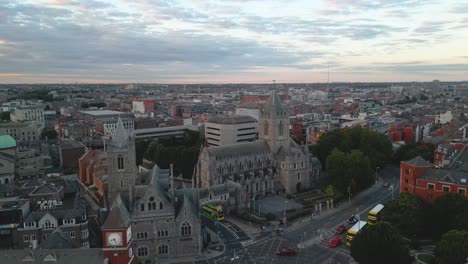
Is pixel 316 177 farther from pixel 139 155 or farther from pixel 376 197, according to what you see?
pixel 139 155

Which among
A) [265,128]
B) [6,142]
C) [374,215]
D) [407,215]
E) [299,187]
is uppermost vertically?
[265,128]

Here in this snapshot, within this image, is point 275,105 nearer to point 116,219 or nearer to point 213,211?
point 213,211

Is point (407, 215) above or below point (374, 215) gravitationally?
above

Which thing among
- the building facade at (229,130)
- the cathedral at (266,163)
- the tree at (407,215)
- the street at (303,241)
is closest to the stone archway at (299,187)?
the cathedral at (266,163)

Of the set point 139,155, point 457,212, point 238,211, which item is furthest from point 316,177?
point 139,155

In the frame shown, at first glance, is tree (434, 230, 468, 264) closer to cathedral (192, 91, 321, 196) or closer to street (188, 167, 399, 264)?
street (188, 167, 399, 264)

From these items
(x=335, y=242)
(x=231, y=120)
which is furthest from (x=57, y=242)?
(x=231, y=120)
